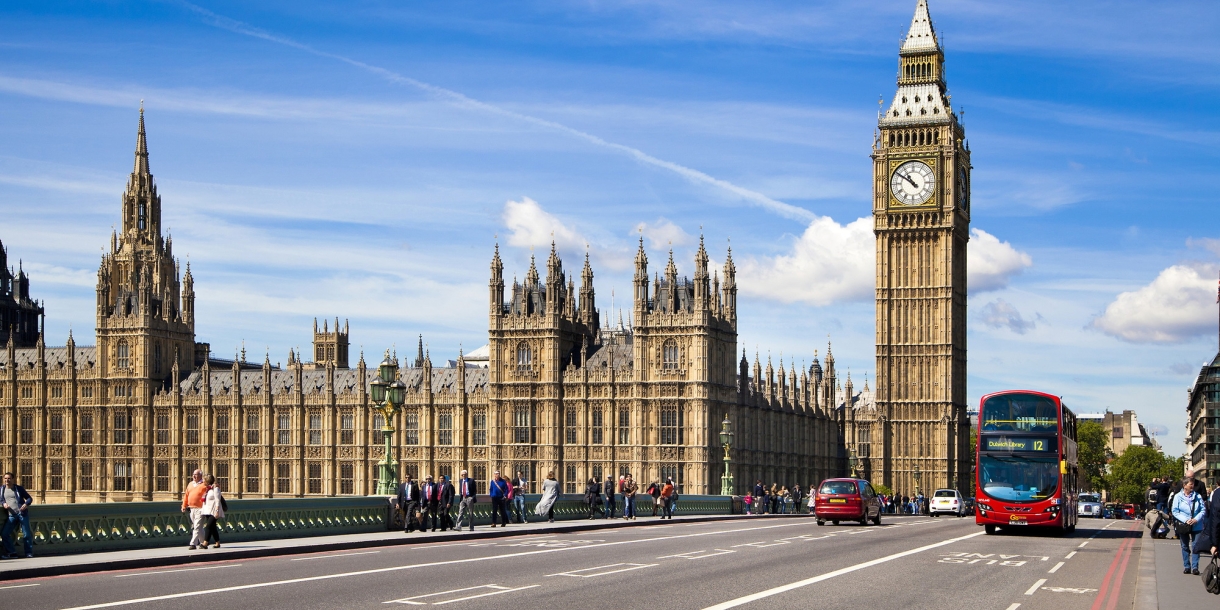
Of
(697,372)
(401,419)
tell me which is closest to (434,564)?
(697,372)

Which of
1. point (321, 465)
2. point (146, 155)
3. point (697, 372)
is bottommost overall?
point (321, 465)

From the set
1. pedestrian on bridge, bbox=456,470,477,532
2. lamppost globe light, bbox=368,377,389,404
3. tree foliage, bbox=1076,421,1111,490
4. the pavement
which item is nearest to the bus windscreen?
the pavement

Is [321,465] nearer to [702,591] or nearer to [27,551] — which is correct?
[27,551]

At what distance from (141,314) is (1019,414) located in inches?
3117

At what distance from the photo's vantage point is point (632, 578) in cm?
2602

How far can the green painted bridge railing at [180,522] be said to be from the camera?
3006 cm

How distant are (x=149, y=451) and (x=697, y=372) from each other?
43090 millimetres

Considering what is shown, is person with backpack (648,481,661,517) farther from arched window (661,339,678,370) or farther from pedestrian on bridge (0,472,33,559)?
arched window (661,339,678,370)

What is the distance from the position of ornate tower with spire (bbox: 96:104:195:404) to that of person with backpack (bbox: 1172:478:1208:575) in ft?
295

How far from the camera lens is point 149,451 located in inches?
4222

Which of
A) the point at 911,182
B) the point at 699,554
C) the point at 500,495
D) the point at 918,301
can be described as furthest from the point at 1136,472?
the point at 699,554

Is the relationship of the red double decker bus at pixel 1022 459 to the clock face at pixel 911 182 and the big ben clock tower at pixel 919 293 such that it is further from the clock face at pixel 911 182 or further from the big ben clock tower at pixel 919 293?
the clock face at pixel 911 182

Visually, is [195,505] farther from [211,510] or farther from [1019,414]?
[1019,414]

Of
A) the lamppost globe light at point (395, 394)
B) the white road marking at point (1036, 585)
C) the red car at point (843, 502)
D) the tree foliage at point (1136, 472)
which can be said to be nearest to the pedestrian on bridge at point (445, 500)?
the lamppost globe light at point (395, 394)
